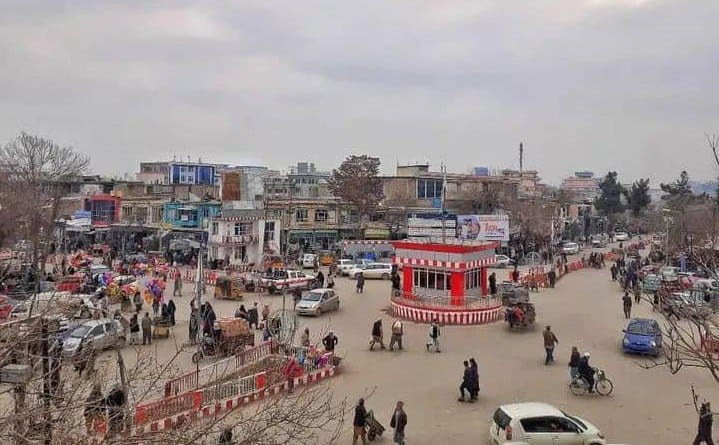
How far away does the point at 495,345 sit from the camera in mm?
24234

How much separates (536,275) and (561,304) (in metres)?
7.93

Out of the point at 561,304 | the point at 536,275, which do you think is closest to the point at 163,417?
the point at 561,304

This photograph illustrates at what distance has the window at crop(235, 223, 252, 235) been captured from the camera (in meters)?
48.7

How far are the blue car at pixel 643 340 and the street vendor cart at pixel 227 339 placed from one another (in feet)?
41.0

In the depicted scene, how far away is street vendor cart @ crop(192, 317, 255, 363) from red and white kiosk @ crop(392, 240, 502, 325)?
844 centimetres

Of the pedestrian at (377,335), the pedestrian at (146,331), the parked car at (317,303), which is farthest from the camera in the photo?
the parked car at (317,303)

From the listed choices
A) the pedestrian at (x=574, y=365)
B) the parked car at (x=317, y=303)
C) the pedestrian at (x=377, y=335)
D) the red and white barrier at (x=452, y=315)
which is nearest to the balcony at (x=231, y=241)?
the parked car at (x=317, y=303)

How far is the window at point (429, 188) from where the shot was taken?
68938 millimetres

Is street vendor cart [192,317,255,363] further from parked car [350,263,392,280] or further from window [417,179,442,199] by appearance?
window [417,179,442,199]

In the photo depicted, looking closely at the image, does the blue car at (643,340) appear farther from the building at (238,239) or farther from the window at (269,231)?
the window at (269,231)

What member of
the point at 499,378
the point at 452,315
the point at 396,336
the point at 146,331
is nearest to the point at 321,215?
the point at 452,315

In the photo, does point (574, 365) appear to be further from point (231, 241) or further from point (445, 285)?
point (231, 241)

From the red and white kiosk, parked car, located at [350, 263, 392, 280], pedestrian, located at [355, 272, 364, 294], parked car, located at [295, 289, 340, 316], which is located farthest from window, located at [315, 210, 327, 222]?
the red and white kiosk

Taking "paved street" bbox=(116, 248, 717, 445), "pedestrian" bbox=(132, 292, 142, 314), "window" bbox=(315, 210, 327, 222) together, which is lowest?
"paved street" bbox=(116, 248, 717, 445)
